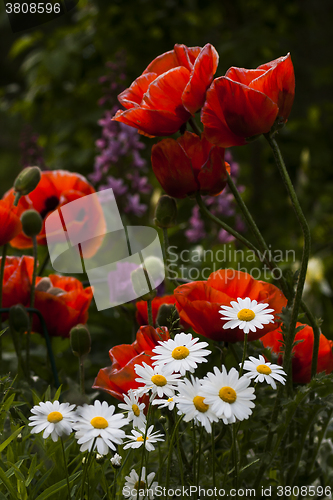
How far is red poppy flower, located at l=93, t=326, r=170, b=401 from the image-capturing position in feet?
1.08

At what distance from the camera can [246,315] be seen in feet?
0.98

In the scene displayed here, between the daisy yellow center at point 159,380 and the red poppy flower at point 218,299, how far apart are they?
8 centimetres

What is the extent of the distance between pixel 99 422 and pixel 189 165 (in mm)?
200

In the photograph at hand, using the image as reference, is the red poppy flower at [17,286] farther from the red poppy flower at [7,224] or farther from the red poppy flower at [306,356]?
the red poppy flower at [306,356]

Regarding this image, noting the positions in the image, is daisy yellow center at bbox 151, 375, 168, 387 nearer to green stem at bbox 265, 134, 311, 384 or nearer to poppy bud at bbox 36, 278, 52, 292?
green stem at bbox 265, 134, 311, 384

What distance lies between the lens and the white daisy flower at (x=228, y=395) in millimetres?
252

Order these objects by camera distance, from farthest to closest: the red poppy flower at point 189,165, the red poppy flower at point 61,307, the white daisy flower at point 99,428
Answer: the red poppy flower at point 61,307, the red poppy flower at point 189,165, the white daisy flower at point 99,428

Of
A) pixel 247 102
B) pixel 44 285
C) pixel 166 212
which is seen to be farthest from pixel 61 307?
pixel 247 102

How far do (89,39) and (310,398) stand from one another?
1.77 m

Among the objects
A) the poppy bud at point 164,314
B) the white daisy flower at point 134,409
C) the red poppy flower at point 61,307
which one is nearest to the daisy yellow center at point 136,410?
the white daisy flower at point 134,409

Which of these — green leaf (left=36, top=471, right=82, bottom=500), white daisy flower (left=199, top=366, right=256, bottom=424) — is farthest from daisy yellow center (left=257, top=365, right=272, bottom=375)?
green leaf (left=36, top=471, right=82, bottom=500)

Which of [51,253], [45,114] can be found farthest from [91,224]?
[45,114]

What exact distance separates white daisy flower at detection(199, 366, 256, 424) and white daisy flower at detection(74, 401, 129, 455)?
1.9 inches

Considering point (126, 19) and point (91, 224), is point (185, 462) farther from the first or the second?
point (126, 19)
